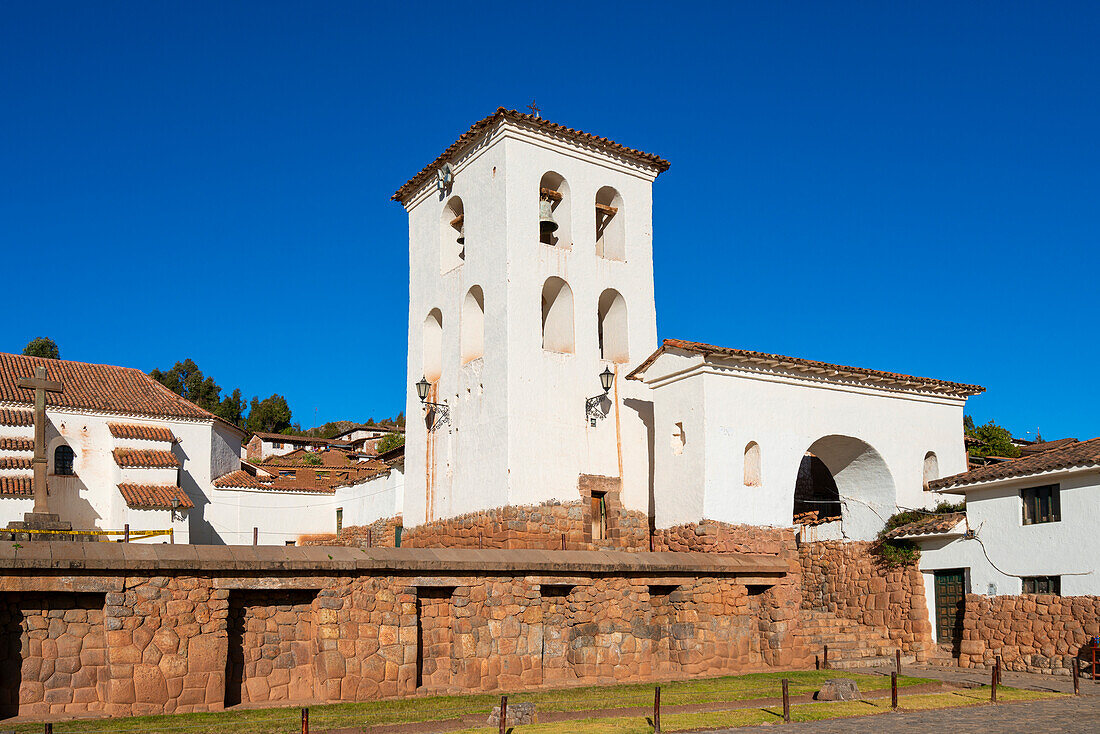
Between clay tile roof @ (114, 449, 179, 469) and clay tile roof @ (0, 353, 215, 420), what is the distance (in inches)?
63.2

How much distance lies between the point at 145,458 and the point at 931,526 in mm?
23223

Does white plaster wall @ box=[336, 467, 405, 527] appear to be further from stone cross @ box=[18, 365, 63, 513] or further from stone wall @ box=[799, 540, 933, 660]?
stone wall @ box=[799, 540, 933, 660]

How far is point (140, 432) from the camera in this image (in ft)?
105

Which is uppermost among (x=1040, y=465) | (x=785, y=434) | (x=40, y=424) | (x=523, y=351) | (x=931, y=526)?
(x=523, y=351)

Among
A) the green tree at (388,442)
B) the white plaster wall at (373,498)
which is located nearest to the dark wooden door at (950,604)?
the white plaster wall at (373,498)

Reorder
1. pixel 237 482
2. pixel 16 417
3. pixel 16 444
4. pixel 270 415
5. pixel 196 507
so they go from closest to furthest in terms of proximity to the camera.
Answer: pixel 16 444 → pixel 16 417 → pixel 196 507 → pixel 237 482 → pixel 270 415

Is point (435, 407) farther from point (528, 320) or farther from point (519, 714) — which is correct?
point (519, 714)

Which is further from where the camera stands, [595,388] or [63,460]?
[63,460]

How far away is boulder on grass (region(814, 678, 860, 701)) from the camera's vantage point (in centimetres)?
1458

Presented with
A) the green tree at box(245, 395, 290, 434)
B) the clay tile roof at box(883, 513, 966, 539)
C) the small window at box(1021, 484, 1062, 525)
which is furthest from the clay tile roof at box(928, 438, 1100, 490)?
the green tree at box(245, 395, 290, 434)

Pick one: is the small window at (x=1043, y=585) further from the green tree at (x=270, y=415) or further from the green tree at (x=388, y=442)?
the green tree at (x=270, y=415)

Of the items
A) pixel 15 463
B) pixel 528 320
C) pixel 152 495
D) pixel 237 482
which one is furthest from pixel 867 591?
pixel 15 463

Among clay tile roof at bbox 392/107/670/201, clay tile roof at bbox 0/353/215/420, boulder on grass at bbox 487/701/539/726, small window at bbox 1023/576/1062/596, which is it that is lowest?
boulder on grass at bbox 487/701/539/726

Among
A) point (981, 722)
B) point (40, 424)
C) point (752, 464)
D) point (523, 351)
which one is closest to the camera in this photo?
point (981, 722)
